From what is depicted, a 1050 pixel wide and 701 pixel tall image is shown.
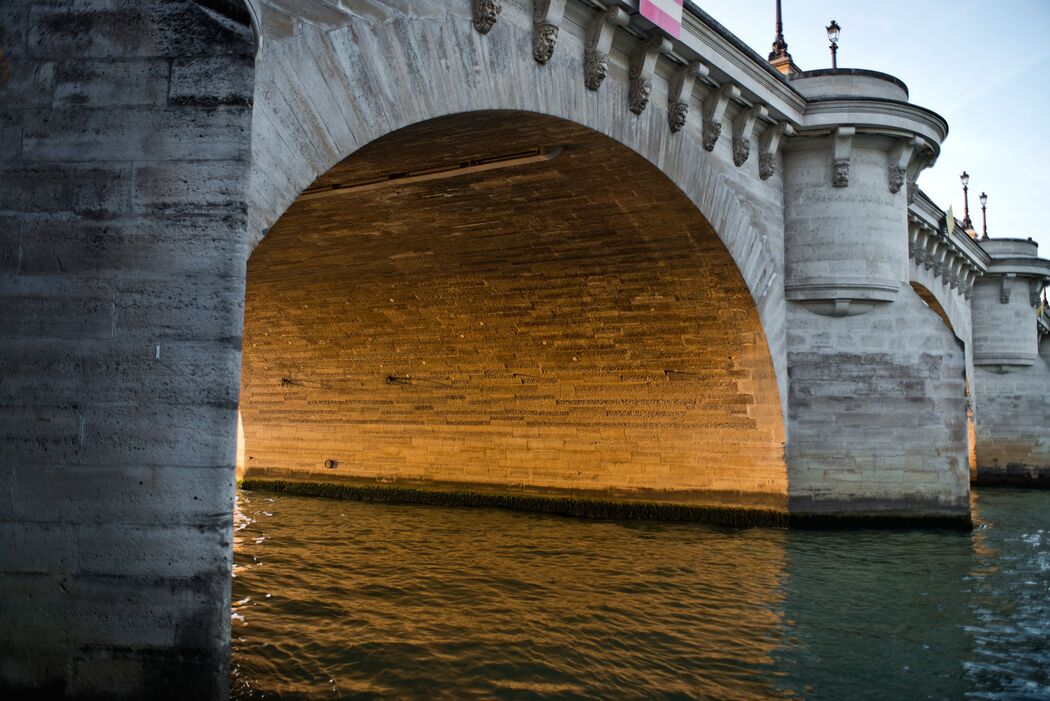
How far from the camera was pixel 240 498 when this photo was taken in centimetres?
1780

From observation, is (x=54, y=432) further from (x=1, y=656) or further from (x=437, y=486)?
(x=437, y=486)

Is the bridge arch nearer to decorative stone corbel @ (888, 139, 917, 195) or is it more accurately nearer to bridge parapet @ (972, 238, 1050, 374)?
decorative stone corbel @ (888, 139, 917, 195)

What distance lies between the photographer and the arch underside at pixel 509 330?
10.2 meters

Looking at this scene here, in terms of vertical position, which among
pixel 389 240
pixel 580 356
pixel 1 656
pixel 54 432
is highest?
pixel 389 240

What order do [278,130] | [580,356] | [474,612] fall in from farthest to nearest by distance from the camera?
[580,356] → [474,612] → [278,130]

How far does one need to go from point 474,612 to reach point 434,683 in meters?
2.09

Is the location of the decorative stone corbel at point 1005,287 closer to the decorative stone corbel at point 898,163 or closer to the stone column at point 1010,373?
the stone column at point 1010,373

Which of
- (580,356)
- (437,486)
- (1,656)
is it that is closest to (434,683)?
(1,656)

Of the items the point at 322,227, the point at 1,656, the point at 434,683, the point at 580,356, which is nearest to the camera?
the point at 1,656

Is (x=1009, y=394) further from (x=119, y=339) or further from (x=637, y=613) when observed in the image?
(x=119, y=339)

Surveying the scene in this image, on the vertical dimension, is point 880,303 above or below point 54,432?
above

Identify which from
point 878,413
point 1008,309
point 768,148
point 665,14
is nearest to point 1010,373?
point 1008,309

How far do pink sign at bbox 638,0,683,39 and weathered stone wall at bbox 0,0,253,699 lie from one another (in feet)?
17.9

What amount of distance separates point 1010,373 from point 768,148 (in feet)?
55.0
